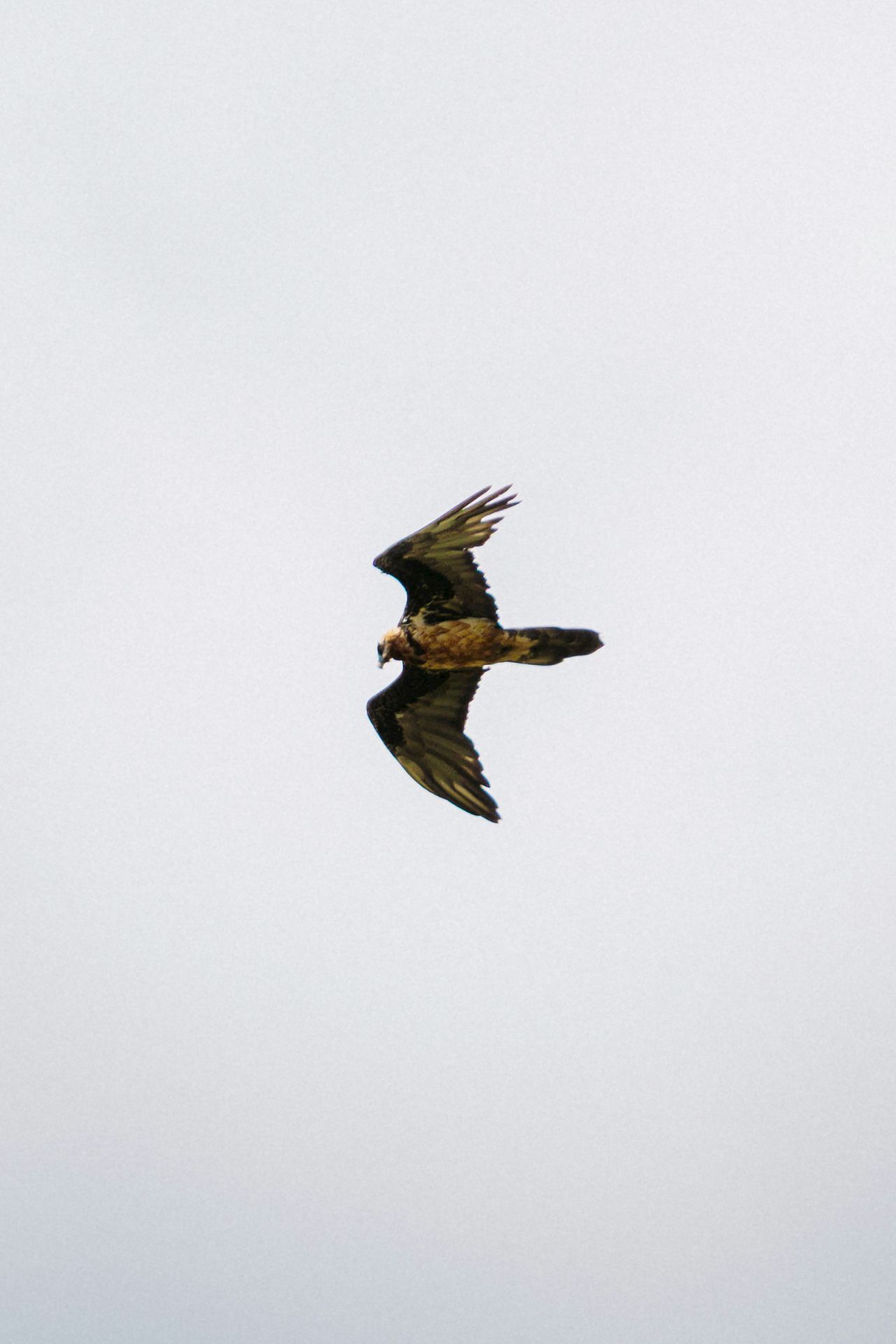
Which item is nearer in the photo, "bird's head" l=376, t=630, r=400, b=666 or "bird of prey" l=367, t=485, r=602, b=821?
"bird of prey" l=367, t=485, r=602, b=821

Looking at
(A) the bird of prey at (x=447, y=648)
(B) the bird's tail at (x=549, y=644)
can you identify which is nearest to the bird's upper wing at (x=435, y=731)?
(A) the bird of prey at (x=447, y=648)

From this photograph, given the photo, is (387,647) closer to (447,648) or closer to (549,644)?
(447,648)

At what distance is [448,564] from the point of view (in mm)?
22141

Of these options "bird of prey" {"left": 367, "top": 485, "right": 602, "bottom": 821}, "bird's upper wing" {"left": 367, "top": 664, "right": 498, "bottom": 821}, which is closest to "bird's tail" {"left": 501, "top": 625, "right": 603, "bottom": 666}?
"bird of prey" {"left": 367, "top": 485, "right": 602, "bottom": 821}

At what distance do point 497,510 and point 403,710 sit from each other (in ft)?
12.4

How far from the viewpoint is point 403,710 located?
23.9 m

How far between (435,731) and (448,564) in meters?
2.80

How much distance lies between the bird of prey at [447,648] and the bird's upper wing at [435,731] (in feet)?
0.03

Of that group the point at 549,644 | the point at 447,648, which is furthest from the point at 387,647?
the point at 549,644

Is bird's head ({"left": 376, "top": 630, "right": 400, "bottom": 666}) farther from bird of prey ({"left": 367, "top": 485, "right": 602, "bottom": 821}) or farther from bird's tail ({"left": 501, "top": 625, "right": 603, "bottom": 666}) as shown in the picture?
bird's tail ({"left": 501, "top": 625, "right": 603, "bottom": 666})

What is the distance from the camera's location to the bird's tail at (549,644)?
2191cm

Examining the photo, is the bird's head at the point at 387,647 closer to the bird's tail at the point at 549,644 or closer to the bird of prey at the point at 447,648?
the bird of prey at the point at 447,648

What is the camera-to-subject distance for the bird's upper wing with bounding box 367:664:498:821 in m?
23.4

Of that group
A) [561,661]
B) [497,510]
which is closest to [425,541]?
[497,510]
